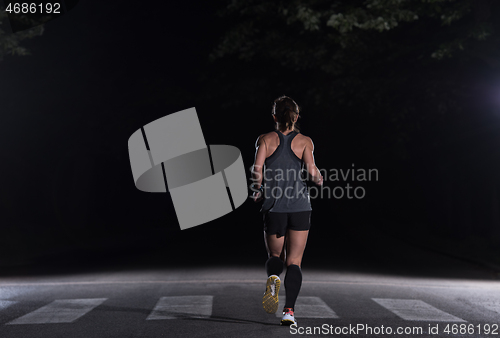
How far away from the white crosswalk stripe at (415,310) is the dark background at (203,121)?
17.6 ft

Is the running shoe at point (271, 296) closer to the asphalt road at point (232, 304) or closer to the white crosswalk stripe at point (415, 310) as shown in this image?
the asphalt road at point (232, 304)

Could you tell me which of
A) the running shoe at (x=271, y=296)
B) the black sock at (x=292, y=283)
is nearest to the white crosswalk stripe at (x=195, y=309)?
the black sock at (x=292, y=283)

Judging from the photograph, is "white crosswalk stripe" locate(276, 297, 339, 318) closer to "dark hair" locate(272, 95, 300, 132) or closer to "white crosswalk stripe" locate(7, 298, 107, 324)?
"dark hair" locate(272, 95, 300, 132)

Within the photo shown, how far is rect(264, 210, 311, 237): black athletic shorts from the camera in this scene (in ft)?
17.3

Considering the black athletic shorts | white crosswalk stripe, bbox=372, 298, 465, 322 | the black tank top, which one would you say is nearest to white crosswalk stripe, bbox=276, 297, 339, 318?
white crosswalk stripe, bbox=372, 298, 465, 322

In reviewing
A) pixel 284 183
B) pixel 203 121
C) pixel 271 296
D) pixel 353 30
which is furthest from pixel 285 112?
pixel 203 121

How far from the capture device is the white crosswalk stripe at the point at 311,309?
6336 mm

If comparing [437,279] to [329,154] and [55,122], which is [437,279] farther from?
[329,154]

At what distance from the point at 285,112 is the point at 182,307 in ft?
9.29

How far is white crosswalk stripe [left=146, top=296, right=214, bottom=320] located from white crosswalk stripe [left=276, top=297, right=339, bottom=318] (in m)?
0.87

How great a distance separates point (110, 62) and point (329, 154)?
16.1 m

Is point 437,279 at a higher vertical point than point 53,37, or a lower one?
lower

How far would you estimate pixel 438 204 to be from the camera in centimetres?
2227

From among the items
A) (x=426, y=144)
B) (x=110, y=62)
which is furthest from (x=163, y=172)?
(x=426, y=144)
